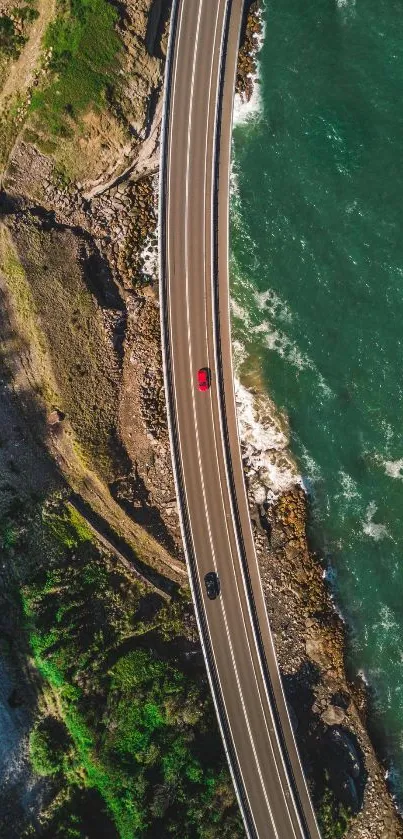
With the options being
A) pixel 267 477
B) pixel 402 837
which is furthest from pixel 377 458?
pixel 402 837

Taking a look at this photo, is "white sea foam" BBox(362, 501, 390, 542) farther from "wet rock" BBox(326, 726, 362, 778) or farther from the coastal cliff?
"wet rock" BBox(326, 726, 362, 778)

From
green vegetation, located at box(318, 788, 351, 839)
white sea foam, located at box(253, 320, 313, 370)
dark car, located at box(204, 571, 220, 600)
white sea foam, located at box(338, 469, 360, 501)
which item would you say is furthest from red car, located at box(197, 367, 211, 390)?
green vegetation, located at box(318, 788, 351, 839)

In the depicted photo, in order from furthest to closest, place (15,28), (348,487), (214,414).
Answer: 1. (348,487)
2. (214,414)
3. (15,28)

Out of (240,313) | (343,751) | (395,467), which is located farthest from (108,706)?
(240,313)

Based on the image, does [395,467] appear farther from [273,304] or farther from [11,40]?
[11,40]

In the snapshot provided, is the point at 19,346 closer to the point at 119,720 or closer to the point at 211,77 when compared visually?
the point at 211,77

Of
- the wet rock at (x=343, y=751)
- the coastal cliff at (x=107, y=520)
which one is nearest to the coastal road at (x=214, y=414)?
the coastal cliff at (x=107, y=520)

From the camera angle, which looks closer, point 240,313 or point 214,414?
point 214,414
